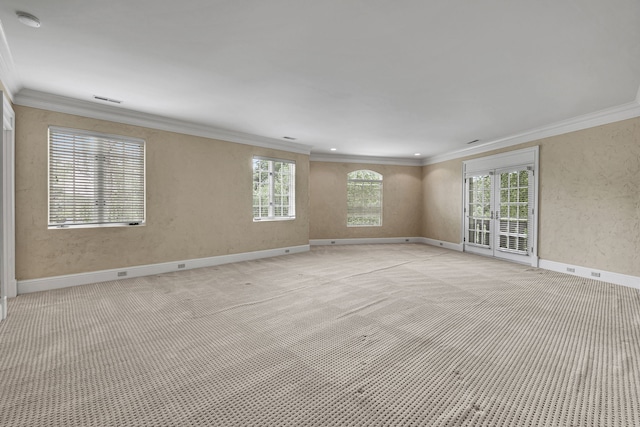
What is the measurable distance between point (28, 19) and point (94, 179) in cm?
275

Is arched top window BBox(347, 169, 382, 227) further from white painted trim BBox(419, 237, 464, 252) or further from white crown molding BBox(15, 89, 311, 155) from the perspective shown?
white crown molding BBox(15, 89, 311, 155)

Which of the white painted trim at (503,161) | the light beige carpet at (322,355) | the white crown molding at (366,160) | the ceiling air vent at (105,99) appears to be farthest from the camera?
the white crown molding at (366,160)

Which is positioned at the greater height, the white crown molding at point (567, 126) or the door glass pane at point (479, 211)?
the white crown molding at point (567, 126)

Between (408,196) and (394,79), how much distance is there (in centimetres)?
657

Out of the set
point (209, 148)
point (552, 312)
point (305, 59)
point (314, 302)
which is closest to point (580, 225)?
point (552, 312)

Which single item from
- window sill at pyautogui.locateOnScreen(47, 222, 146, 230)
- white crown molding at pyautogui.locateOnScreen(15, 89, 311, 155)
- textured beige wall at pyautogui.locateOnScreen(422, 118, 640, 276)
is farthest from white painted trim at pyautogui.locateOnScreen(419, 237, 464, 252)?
window sill at pyautogui.locateOnScreen(47, 222, 146, 230)

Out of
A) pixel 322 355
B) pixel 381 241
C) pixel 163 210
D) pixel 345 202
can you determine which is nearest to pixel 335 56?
pixel 322 355

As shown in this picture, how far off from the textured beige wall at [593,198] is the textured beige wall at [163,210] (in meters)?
5.29

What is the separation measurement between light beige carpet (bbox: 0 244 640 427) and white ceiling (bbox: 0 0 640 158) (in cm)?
275

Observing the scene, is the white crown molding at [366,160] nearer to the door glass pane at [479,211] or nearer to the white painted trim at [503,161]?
the white painted trim at [503,161]

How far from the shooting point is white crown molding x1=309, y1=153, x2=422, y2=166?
9.02 m

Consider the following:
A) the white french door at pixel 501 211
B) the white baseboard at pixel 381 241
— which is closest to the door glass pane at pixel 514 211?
the white french door at pixel 501 211

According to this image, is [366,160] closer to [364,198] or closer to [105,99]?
[364,198]

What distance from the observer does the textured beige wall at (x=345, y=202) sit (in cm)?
904
